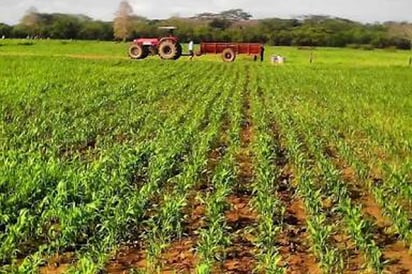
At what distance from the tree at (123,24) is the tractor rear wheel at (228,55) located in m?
36.6

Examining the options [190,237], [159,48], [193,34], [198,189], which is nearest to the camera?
[190,237]

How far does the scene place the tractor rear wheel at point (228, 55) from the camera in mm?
39250

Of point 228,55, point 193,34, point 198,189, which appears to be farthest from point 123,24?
point 198,189

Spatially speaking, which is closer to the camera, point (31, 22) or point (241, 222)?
point (241, 222)

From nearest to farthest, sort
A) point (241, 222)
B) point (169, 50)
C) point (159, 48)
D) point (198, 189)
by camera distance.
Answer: point (241, 222)
point (198, 189)
point (169, 50)
point (159, 48)

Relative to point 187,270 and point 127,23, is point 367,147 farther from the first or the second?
point 127,23

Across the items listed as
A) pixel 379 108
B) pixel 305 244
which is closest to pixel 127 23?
pixel 379 108

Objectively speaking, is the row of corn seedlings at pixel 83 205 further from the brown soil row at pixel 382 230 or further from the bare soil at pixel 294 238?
the brown soil row at pixel 382 230

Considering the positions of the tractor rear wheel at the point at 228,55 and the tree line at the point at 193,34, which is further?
the tree line at the point at 193,34

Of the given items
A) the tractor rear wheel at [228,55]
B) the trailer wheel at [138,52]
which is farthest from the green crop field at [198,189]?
the tractor rear wheel at [228,55]

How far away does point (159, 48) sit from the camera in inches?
1457

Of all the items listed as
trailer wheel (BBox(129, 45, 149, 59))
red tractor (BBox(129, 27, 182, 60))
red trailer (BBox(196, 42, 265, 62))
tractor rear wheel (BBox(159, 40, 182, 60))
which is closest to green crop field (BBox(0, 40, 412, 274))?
tractor rear wheel (BBox(159, 40, 182, 60))

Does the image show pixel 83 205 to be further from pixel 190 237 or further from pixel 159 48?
pixel 159 48

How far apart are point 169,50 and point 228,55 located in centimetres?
427
